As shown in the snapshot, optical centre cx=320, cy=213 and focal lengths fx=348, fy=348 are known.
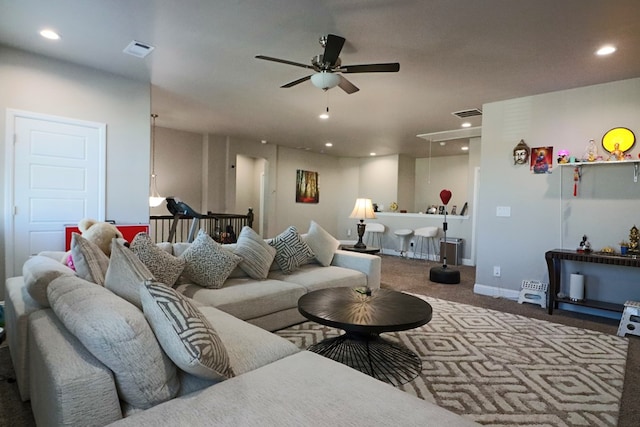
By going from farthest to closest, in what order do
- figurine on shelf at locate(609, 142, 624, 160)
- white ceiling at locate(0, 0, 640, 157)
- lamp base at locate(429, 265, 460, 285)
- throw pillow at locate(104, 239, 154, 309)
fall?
1. lamp base at locate(429, 265, 460, 285)
2. figurine on shelf at locate(609, 142, 624, 160)
3. white ceiling at locate(0, 0, 640, 157)
4. throw pillow at locate(104, 239, 154, 309)

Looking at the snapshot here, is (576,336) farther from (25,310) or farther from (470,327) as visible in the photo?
(25,310)

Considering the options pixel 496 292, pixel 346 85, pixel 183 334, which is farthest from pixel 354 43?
pixel 496 292

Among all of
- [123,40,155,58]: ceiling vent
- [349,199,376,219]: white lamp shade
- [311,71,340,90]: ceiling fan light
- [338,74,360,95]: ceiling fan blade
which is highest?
[123,40,155,58]: ceiling vent

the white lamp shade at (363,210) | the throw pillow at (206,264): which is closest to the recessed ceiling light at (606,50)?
the white lamp shade at (363,210)

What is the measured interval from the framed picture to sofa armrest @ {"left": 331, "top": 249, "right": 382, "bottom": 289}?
5.36m

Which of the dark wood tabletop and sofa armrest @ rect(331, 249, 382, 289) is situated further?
sofa armrest @ rect(331, 249, 382, 289)

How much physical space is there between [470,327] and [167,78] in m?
4.25

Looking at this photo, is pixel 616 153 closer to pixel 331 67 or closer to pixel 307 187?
pixel 331 67

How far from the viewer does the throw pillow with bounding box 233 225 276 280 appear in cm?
329

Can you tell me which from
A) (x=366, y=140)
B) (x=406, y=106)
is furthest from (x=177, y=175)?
(x=406, y=106)

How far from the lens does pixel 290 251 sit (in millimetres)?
3613

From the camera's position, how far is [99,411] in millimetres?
1082

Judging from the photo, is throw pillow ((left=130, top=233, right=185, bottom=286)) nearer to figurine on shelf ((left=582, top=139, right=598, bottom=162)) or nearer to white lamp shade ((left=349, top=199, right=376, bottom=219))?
white lamp shade ((left=349, top=199, right=376, bottom=219))

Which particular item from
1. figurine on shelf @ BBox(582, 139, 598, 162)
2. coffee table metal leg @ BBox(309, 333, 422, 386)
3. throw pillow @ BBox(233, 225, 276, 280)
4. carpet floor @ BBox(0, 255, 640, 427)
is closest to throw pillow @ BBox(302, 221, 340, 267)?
throw pillow @ BBox(233, 225, 276, 280)
